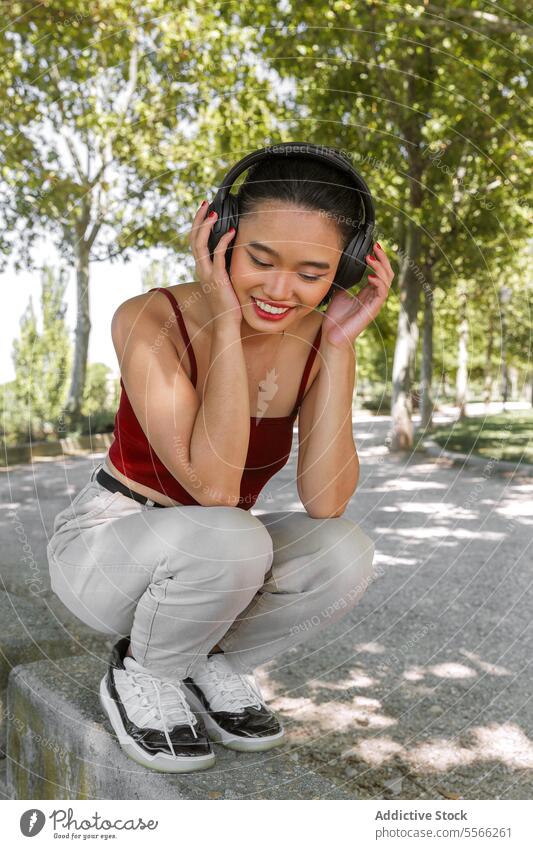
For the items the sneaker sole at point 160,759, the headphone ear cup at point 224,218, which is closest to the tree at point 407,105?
the headphone ear cup at point 224,218

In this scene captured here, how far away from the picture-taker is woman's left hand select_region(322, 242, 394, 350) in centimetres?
240

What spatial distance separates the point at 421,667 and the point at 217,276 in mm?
2433

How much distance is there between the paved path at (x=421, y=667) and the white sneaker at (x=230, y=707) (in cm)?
28

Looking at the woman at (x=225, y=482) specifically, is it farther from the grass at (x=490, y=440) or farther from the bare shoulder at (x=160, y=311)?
the grass at (x=490, y=440)

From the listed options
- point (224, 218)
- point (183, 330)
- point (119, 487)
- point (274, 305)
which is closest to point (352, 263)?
point (274, 305)

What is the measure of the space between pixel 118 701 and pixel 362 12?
8828 millimetres

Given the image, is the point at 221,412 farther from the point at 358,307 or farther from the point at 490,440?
the point at 490,440

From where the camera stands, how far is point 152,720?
234 cm

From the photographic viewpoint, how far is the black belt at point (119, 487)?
95.4 inches

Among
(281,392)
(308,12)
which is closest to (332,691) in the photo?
(281,392)

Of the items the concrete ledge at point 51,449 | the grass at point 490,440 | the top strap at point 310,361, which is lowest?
the concrete ledge at point 51,449

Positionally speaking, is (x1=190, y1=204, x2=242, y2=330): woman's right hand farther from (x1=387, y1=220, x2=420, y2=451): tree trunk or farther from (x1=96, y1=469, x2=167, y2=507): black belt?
(x1=387, y1=220, x2=420, y2=451): tree trunk

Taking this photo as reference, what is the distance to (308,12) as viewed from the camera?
9.16 meters

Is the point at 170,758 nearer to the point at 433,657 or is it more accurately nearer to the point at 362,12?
the point at 433,657
